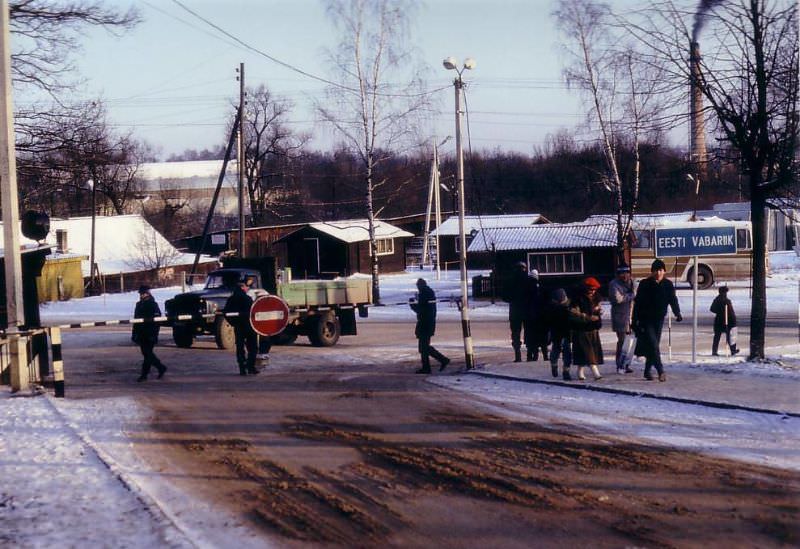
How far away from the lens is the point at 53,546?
6.14 meters

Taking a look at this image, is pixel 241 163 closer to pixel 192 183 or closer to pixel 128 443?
pixel 128 443

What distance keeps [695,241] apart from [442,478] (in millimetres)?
8524

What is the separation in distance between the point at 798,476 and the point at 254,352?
10.2 m

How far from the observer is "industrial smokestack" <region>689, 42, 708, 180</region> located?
14.0 metres

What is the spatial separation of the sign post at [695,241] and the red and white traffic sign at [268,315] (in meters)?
6.51

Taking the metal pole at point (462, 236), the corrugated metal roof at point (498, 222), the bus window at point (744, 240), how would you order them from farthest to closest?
the corrugated metal roof at point (498, 222)
the bus window at point (744, 240)
the metal pole at point (462, 236)

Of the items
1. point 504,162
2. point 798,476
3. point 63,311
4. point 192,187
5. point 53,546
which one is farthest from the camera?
point 192,187

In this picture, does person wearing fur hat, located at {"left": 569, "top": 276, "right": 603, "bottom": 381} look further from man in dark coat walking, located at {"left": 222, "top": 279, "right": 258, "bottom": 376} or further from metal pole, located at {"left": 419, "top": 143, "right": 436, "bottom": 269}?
metal pole, located at {"left": 419, "top": 143, "right": 436, "bottom": 269}

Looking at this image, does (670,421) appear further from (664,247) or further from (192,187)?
(192,187)

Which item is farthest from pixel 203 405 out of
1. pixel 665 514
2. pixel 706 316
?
pixel 706 316

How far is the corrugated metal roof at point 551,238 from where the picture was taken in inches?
1623

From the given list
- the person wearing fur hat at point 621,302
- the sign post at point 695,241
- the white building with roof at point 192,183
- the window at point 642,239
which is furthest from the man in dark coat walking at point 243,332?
the white building with roof at point 192,183

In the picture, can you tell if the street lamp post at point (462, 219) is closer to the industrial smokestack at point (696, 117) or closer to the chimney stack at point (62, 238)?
the industrial smokestack at point (696, 117)

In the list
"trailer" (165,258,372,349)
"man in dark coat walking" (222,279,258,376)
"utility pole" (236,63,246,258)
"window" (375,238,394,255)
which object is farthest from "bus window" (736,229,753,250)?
"man in dark coat walking" (222,279,258,376)
